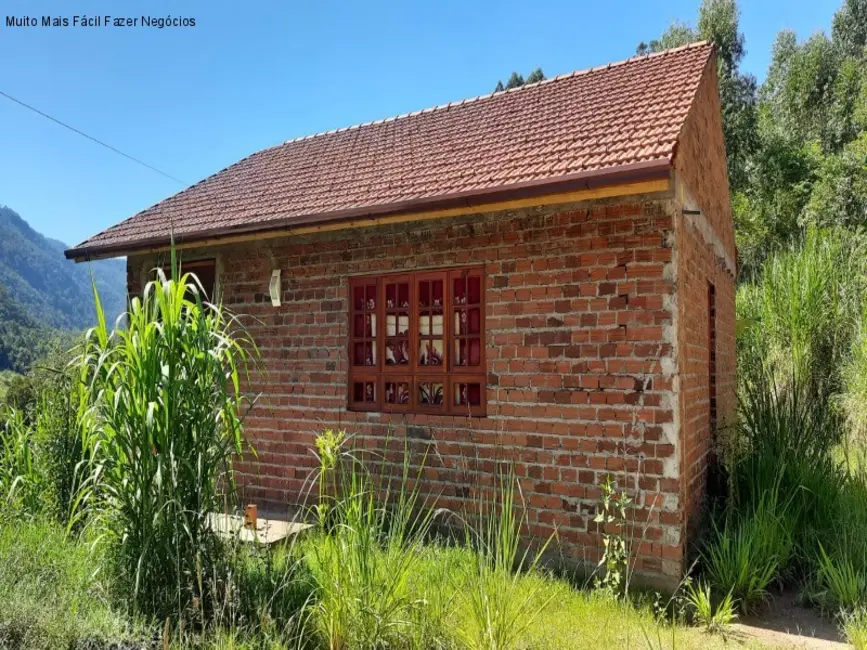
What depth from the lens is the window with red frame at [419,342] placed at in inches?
228

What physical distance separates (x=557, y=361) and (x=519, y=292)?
756mm

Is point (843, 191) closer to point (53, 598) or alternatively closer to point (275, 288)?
point (275, 288)

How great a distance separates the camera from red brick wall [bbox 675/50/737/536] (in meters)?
5.02

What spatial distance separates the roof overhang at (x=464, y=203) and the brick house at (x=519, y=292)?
2 centimetres

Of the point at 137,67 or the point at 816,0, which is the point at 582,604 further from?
the point at 816,0

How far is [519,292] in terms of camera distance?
214 inches

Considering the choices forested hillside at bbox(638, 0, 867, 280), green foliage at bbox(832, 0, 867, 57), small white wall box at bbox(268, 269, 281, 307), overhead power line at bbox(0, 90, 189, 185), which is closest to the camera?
small white wall box at bbox(268, 269, 281, 307)

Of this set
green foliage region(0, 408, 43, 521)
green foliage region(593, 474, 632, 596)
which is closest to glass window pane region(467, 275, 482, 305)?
green foliage region(593, 474, 632, 596)

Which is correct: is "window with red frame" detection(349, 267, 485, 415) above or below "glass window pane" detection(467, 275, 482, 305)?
below

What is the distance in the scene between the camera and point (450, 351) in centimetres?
589

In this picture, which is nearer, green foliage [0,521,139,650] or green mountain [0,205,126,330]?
green foliage [0,521,139,650]

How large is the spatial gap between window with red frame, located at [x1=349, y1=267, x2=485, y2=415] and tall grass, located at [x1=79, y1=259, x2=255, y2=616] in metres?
2.68

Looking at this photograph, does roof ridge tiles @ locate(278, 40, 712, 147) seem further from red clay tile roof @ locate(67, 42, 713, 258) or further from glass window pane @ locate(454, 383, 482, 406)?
glass window pane @ locate(454, 383, 482, 406)

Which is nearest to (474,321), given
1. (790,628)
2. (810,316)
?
(790,628)
